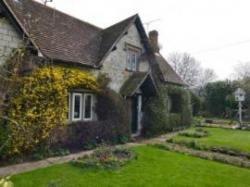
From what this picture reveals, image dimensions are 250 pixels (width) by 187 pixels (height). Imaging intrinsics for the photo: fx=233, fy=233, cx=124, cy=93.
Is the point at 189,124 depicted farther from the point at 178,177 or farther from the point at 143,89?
the point at 178,177

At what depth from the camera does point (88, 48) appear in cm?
1574

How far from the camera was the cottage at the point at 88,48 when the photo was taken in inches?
437

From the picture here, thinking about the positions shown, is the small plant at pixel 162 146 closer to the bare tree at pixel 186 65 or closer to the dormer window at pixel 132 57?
the dormer window at pixel 132 57

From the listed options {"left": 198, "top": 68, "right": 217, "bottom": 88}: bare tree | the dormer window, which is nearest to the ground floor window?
the dormer window

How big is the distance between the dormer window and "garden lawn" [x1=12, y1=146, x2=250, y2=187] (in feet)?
29.9

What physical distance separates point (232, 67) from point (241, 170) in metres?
55.6

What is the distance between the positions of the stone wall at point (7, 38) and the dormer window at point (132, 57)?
852cm

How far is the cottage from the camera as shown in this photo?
11097 mm

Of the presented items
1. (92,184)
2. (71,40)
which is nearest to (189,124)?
(71,40)

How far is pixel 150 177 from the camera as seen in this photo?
8.02 meters

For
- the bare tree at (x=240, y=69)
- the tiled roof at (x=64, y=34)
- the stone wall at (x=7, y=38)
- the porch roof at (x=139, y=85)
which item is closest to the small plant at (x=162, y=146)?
the porch roof at (x=139, y=85)

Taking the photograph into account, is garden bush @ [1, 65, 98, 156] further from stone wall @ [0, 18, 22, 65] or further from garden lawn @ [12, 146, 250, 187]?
garden lawn @ [12, 146, 250, 187]

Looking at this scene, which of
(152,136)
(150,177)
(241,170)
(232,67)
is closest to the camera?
(150,177)

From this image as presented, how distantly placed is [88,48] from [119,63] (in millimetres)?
2380
